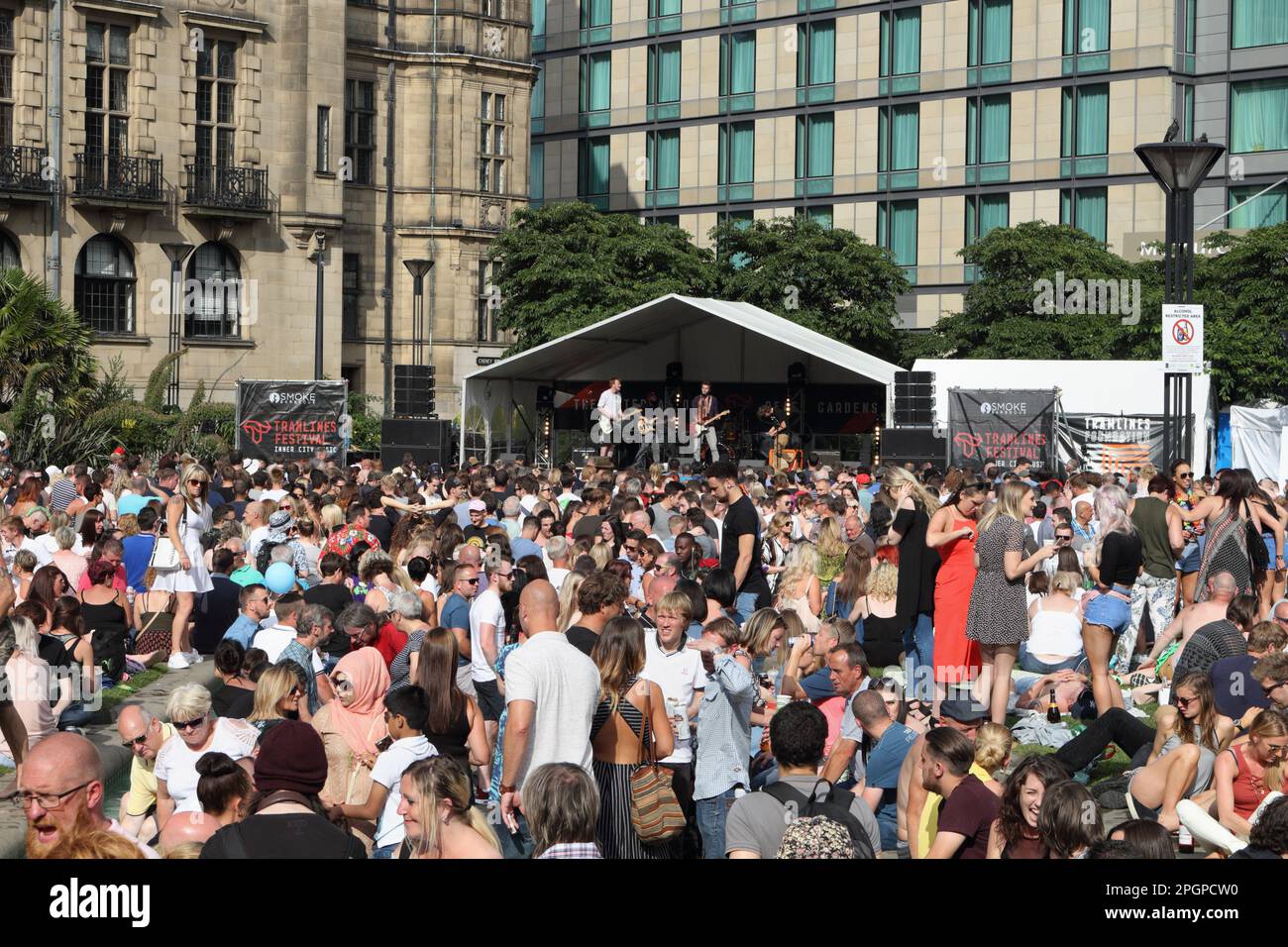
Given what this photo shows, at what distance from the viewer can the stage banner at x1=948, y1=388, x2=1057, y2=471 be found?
107ft

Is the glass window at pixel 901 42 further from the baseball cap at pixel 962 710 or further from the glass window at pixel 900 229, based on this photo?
the baseball cap at pixel 962 710

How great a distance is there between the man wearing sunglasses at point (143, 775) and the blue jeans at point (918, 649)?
6364 millimetres

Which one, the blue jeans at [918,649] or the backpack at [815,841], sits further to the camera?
the blue jeans at [918,649]

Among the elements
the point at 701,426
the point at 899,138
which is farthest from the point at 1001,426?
the point at 899,138

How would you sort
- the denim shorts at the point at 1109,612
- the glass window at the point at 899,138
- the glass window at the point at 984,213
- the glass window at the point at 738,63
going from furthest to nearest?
1. the glass window at the point at 738,63
2. the glass window at the point at 899,138
3. the glass window at the point at 984,213
4. the denim shorts at the point at 1109,612

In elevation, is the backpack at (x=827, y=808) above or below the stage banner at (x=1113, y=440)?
below

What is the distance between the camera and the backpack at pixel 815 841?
6695 millimetres

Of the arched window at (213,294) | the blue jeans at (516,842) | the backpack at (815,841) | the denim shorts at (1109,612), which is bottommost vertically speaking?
the blue jeans at (516,842)

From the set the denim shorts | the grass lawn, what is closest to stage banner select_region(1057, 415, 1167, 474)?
the grass lawn

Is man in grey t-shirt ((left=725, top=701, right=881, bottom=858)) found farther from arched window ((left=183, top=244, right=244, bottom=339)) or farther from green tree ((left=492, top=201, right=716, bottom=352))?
arched window ((left=183, top=244, right=244, bottom=339))

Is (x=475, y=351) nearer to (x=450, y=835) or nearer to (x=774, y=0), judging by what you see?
(x=774, y=0)

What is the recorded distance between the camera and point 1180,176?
1780 cm

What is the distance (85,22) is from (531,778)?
4514cm

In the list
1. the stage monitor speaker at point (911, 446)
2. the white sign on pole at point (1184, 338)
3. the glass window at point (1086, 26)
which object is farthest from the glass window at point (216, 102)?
the white sign on pole at point (1184, 338)
